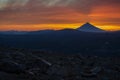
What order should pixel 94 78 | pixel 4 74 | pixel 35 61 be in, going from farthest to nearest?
1. pixel 35 61
2. pixel 94 78
3. pixel 4 74

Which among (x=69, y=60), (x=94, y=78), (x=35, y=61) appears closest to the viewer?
(x=94, y=78)

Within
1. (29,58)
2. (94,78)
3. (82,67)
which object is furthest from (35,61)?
(94,78)

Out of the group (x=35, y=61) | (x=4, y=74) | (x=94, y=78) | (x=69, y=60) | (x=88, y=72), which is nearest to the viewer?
(x=4, y=74)

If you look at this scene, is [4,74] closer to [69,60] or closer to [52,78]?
[52,78]

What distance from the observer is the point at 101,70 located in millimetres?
30594

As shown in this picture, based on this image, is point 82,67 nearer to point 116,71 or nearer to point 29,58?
point 116,71

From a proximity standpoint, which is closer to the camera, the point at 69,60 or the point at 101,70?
the point at 101,70

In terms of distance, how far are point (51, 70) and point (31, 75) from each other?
9.88ft

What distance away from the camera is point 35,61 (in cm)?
3159

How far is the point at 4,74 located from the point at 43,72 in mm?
3992

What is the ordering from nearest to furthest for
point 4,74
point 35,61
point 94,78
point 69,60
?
point 4,74
point 94,78
point 35,61
point 69,60

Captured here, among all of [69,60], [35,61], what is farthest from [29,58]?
[69,60]

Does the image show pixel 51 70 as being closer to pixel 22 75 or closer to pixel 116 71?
pixel 22 75

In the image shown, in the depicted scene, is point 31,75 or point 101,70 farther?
point 101,70
